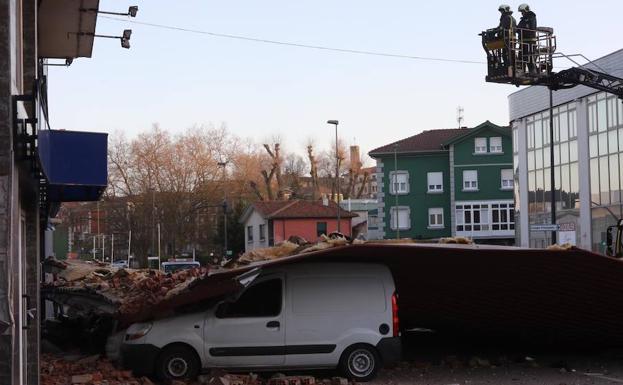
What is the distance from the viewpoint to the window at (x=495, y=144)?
264ft

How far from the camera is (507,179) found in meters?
80.0

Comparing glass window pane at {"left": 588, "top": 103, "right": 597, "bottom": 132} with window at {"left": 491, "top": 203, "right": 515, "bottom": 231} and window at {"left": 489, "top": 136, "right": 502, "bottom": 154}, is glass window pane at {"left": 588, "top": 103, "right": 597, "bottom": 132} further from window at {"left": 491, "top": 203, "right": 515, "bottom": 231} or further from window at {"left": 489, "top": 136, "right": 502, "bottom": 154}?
window at {"left": 489, "top": 136, "right": 502, "bottom": 154}

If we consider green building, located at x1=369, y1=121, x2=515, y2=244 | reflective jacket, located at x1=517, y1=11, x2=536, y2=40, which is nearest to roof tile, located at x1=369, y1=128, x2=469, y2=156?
green building, located at x1=369, y1=121, x2=515, y2=244

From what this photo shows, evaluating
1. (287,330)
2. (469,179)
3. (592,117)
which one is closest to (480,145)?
(469,179)

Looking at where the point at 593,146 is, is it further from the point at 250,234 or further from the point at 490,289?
the point at 250,234

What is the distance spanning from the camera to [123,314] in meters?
14.7

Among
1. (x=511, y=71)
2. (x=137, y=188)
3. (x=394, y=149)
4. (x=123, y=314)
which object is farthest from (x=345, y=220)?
(x=123, y=314)

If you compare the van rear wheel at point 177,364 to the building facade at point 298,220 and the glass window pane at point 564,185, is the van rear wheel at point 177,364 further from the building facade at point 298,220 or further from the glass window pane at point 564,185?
the building facade at point 298,220

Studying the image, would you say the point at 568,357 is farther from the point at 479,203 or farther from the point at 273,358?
the point at 479,203

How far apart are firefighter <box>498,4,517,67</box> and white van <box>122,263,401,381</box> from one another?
1394cm

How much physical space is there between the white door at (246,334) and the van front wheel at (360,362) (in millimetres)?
928

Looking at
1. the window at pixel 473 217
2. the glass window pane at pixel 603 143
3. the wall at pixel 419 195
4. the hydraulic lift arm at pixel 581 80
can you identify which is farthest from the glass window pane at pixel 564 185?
the window at pixel 473 217

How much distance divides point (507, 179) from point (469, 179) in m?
3.15

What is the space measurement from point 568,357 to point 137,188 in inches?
3419
